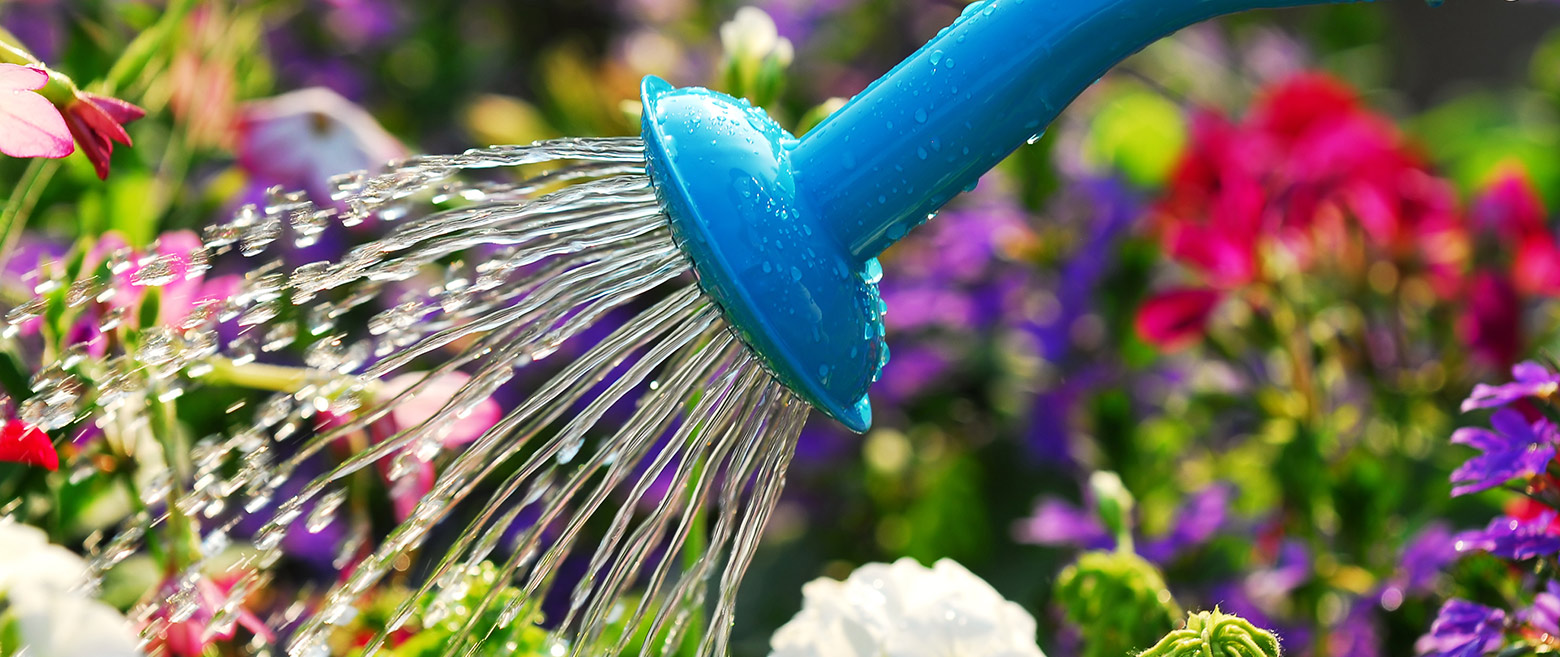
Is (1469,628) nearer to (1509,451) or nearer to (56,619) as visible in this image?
(1509,451)

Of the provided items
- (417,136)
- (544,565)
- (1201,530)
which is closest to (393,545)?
(544,565)

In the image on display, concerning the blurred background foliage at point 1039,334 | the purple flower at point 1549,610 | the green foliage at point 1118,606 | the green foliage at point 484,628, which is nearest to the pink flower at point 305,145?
the blurred background foliage at point 1039,334

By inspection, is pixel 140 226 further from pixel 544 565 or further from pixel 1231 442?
pixel 1231 442

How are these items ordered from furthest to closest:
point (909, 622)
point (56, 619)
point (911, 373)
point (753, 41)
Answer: point (911, 373) < point (753, 41) < point (909, 622) < point (56, 619)

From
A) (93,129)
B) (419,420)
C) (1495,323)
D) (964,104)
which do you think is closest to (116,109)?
(93,129)

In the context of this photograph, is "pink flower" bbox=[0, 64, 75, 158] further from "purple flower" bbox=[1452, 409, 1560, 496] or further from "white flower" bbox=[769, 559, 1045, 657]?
"purple flower" bbox=[1452, 409, 1560, 496]

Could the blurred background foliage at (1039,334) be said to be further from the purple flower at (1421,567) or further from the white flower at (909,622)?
the white flower at (909,622)
